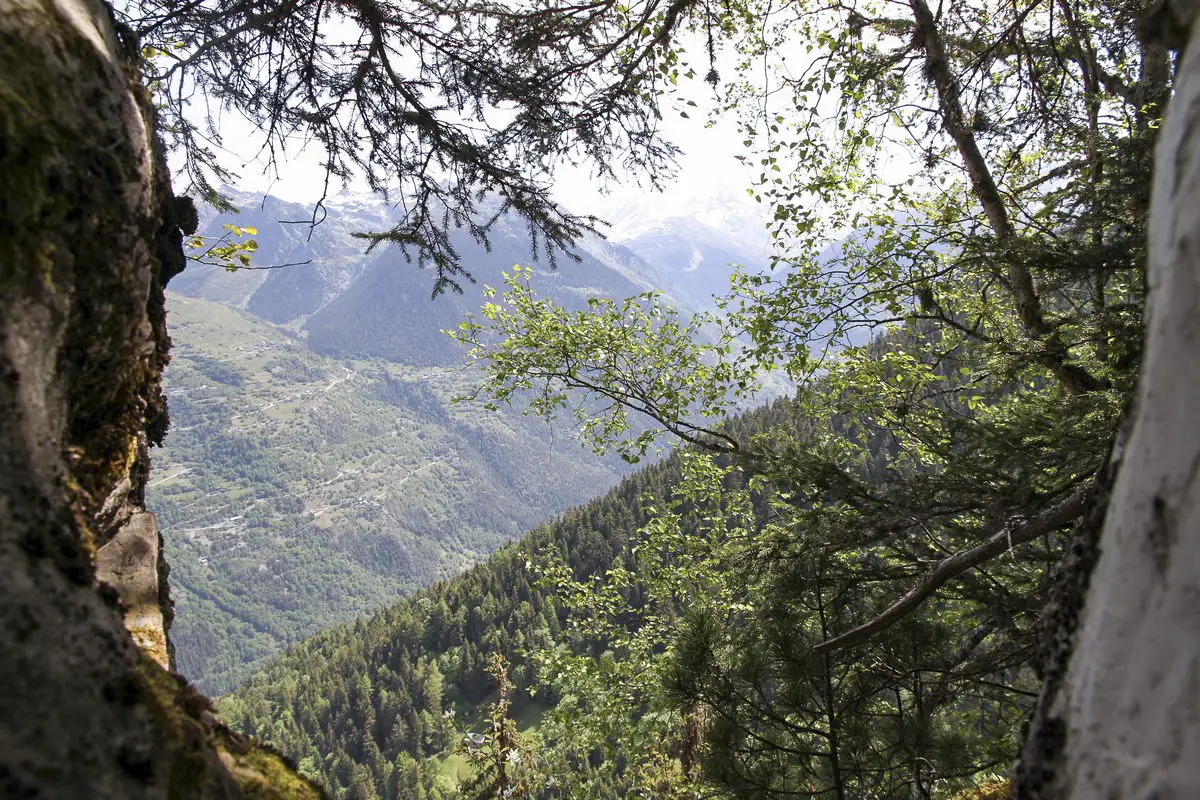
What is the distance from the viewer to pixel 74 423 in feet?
7.16

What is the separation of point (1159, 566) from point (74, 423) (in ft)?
9.58

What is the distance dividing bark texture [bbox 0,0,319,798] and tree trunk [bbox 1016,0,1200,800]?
1545 mm

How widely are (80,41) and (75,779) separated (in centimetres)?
193

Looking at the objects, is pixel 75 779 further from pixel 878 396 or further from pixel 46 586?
pixel 878 396

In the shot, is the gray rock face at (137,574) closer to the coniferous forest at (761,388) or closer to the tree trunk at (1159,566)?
the coniferous forest at (761,388)

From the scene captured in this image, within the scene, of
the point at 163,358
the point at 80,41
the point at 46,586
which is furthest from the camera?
the point at 163,358

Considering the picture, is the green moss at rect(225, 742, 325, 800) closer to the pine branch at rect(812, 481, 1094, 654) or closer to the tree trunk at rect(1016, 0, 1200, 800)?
the tree trunk at rect(1016, 0, 1200, 800)

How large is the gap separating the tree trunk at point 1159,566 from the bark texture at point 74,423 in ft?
5.07

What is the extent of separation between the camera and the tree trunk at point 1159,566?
809mm

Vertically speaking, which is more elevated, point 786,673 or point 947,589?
point 947,589

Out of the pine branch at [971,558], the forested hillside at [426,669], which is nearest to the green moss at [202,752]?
the pine branch at [971,558]

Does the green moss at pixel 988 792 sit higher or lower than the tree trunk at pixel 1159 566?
lower

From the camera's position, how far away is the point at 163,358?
122 inches

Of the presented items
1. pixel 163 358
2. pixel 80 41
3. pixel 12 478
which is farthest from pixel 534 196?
pixel 12 478
